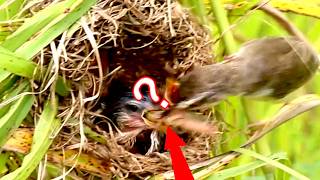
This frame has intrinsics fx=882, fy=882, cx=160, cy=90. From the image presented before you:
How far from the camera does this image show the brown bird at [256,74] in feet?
3.58

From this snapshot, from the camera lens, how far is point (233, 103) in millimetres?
1312

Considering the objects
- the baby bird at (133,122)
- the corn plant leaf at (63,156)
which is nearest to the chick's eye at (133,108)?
the baby bird at (133,122)

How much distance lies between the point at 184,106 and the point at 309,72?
0.16 meters

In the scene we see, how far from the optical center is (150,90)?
1173 millimetres

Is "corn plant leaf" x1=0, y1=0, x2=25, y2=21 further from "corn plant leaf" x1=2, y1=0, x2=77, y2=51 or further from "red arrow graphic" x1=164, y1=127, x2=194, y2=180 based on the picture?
"red arrow graphic" x1=164, y1=127, x2=194, y2=180

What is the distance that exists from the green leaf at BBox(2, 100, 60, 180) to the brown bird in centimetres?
16

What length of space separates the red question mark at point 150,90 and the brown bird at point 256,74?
0.07 ft

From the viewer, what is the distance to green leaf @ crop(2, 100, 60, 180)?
998 mm

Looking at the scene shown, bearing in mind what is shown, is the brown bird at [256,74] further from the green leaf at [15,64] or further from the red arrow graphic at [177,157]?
the green leaf at [15,64]

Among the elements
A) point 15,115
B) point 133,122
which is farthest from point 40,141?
point 133,122

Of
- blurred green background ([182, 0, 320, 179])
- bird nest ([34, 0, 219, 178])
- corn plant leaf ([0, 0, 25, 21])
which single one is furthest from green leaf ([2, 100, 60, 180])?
blurred green background ([182, 0, 320, 179])

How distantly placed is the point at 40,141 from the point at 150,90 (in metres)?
0.20

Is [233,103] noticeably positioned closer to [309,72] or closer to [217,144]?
[217,144]

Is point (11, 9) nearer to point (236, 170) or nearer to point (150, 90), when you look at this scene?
point (150, 90)
